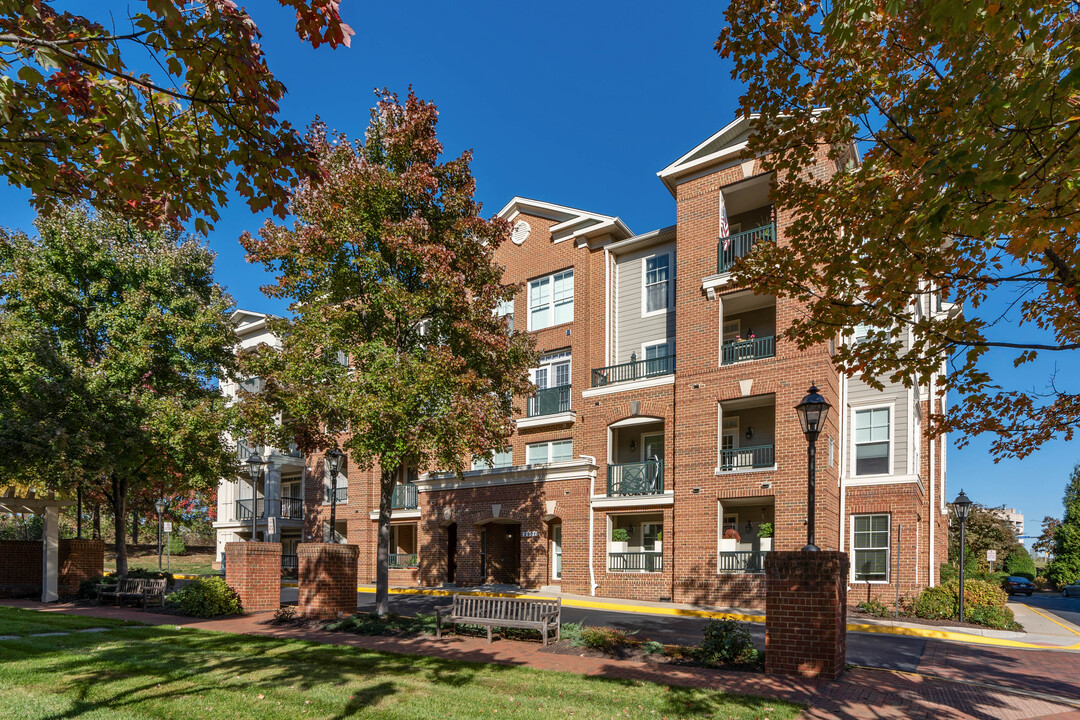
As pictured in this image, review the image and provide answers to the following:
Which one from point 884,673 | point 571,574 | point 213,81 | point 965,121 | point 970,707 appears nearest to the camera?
point 965,121

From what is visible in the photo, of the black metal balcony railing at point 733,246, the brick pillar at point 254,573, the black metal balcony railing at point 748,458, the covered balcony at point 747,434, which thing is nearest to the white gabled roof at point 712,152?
the black metal balcony railing at point 733,246

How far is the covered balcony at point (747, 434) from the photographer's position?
21520 millimetres

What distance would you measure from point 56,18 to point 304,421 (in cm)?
1092

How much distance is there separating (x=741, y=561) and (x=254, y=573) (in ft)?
46.2

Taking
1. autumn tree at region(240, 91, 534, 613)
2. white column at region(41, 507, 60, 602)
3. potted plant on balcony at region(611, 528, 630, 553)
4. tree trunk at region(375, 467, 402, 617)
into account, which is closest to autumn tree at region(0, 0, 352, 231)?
autumn tree at region(240, 91, 534, 613)

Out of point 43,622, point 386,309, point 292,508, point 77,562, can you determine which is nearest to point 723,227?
point 386,309

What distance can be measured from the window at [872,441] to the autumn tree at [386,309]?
1367 cm

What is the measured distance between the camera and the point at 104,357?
20.5 m

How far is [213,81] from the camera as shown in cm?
510

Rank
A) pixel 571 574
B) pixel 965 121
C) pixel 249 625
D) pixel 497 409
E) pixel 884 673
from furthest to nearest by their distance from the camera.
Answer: pixel 571 574 → pixel 497 409 → pixel 249 625 → pixel 884 673 → pixel 965 121

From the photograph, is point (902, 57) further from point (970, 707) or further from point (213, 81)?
point (970, 707)

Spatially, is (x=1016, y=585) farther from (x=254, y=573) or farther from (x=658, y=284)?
(x=254, y=573)

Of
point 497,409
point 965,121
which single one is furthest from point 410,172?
point 965,121

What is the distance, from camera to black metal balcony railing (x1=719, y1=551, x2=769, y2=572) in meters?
20.4
